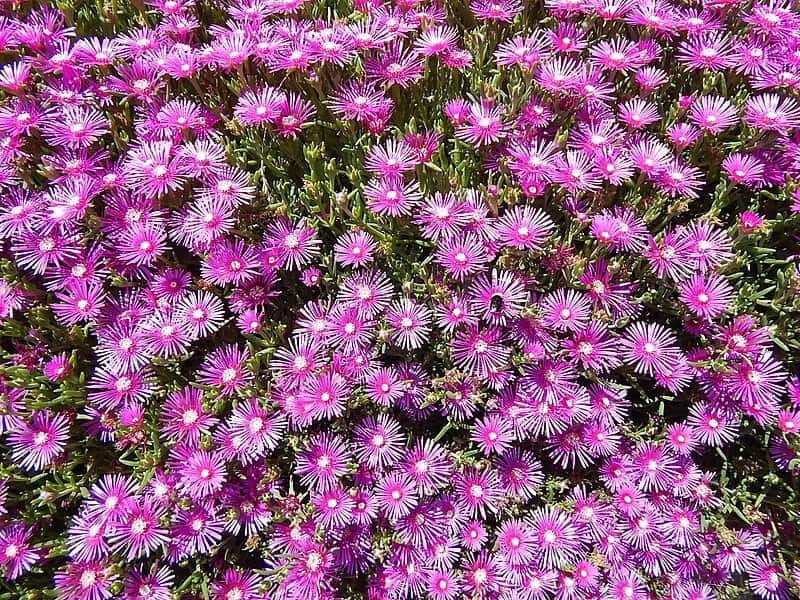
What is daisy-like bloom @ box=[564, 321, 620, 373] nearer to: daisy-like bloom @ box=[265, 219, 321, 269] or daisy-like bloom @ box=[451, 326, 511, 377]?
daisy-like bloom @ box=[451, 326, 511, 377]

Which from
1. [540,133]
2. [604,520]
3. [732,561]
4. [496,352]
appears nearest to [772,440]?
[732,561]

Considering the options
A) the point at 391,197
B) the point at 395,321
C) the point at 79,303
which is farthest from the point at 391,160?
the point at 79,303

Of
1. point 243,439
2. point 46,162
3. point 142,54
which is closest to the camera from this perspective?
point 243,439

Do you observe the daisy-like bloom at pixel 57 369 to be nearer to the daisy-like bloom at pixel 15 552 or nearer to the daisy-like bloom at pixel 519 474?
the daisy-like bloom at pixel 15 552

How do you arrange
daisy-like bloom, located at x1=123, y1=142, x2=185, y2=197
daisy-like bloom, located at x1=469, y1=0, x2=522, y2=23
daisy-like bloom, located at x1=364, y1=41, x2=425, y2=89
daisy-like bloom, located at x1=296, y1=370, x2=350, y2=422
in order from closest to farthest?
daisy-like bloom, located at x1=296, y1=370, x2=350, y2=422, daisy-like bloom, located at x1=123, y1=142, x2=185, y2=197, daisy-like bloom, located at x1=364, y1=41, x2=425, y2=89, daisy-like bloom, located at x1=469, y1=0, x2=522, y2=23

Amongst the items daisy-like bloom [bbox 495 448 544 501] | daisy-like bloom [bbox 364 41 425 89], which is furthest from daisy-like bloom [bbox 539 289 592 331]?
daisy-like bloom [bbox 364 41 425 89]

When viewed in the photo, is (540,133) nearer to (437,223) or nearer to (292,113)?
(437,223)
